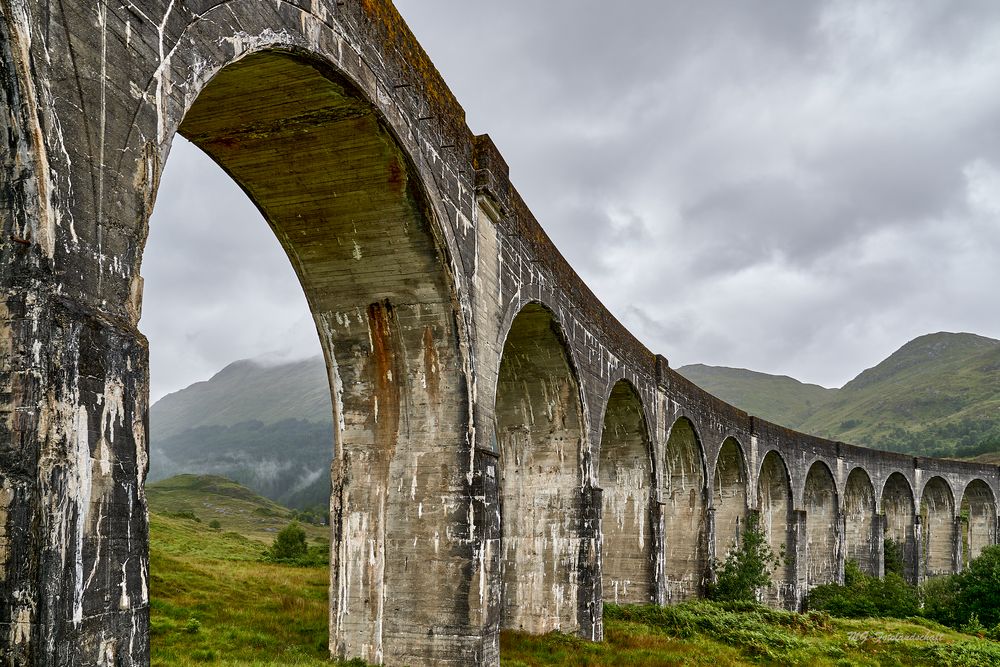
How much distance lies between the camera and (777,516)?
2953cm

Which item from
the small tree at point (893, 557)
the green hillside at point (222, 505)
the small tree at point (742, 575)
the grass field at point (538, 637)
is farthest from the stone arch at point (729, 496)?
the green hillside at point (222, 505)

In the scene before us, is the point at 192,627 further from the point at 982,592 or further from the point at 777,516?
the point at 982,592

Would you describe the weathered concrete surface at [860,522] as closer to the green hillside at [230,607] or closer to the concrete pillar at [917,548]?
the concrete pillar at [917,548]

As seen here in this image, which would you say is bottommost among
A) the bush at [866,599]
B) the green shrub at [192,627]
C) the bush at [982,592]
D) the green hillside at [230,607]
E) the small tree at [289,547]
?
the bush at [866,599]

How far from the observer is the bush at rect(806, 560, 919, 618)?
2827 cm

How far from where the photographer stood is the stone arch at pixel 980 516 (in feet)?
140

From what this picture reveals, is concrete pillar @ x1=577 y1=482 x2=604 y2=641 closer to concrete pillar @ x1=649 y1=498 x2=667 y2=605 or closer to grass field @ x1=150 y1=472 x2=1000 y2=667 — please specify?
grass field @ x1=150 y1=472 x2=1000 y2=667

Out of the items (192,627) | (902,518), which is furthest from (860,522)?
(192,627)

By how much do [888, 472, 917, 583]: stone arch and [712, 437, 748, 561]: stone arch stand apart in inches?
580

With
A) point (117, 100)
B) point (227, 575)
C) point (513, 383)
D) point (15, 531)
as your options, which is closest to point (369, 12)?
point (117, 100)

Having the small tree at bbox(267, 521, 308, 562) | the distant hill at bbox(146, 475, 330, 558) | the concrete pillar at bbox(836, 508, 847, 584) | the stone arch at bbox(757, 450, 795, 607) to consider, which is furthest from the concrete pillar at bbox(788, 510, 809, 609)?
the distant hill at bbox(146, 475, 330, 558)

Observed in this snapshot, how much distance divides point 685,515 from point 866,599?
1010 centimetres

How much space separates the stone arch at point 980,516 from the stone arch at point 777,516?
18.3 m

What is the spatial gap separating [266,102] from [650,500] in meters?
14.1
